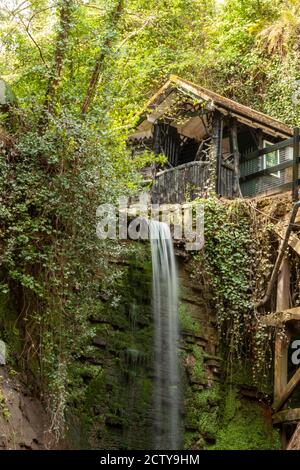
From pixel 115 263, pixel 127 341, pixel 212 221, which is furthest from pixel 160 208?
pixel 127 341

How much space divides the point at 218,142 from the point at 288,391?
20.8 feet

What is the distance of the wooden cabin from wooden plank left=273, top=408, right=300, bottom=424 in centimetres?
460

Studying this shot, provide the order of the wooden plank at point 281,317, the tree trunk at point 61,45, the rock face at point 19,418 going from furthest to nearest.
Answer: the wooden plank at point 281,317 < the tree trunk at point 61,45 < the rock face at point 19,418

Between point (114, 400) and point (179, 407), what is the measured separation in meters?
1.27

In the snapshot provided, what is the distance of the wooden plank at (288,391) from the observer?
429 inches

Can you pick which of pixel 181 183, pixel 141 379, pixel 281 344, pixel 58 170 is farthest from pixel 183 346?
pixel 181 183

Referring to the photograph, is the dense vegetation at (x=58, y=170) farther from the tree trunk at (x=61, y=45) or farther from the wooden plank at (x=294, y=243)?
the wooden plank at (x=294, y=243)

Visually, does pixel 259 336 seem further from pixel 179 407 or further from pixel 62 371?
pixel 62 371

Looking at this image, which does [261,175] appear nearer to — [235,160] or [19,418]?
[235,160]

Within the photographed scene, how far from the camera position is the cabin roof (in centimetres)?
1477

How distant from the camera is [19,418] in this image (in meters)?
8.05

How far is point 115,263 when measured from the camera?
1115cm

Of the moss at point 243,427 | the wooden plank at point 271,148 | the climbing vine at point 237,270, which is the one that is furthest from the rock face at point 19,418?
the wooden plank at point 271,148

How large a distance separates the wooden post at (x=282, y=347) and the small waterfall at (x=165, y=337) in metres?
1.84
